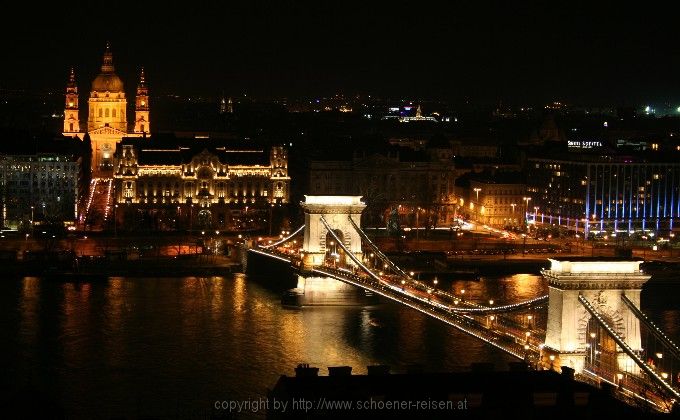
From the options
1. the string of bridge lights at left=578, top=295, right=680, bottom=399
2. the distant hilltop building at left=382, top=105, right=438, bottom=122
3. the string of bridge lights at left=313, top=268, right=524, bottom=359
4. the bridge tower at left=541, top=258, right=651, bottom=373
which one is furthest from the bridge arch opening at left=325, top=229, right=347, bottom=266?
the distant hilltop building at left=382, top=105, right=438, bottom=122

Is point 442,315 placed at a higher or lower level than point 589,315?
lower

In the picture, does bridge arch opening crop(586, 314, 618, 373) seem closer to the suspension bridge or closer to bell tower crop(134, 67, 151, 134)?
the suspension bridge

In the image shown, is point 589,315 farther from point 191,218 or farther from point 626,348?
point 191,218

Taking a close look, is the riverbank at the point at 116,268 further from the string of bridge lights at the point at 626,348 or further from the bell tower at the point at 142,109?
the bell tower at the point at 142,109

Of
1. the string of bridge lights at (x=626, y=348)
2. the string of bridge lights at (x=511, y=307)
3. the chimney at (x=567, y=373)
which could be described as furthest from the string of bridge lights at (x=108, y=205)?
the chimney at (x=567, y=373)

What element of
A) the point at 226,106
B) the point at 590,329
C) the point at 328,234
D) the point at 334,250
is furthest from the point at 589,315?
the point at 226,106

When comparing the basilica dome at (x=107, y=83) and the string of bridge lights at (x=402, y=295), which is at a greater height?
the basilica dome at (x=107, y=83)
